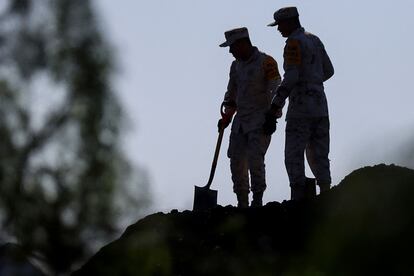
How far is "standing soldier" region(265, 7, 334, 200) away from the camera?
1122cm

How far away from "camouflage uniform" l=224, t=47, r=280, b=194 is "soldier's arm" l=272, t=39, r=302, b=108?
73 centimetres

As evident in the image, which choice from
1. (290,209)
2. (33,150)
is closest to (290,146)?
(290,209)

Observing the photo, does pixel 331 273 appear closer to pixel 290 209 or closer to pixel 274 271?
pixel 274 271

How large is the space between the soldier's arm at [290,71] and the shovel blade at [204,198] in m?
2.13

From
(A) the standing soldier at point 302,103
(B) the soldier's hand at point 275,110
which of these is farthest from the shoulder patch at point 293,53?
(B) the soldier's hand at point 275,110

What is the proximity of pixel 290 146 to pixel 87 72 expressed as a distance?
18.2ft

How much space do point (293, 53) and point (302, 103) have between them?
0.55 metres

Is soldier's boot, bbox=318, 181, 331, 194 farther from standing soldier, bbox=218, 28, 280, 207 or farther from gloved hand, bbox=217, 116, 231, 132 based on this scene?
gloved hand, bbox=217, 116, 231, 132

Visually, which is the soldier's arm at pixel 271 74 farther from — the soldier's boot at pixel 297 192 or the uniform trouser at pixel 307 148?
the soldier's boot at pixel 297 192

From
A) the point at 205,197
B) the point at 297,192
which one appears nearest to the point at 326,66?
the point at 297,192

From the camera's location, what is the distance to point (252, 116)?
1204 centimetres

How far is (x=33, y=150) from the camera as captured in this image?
6199mm

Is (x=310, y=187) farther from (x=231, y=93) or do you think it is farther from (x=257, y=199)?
(x=231, y=93)

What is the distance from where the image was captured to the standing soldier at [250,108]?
39.2ft
